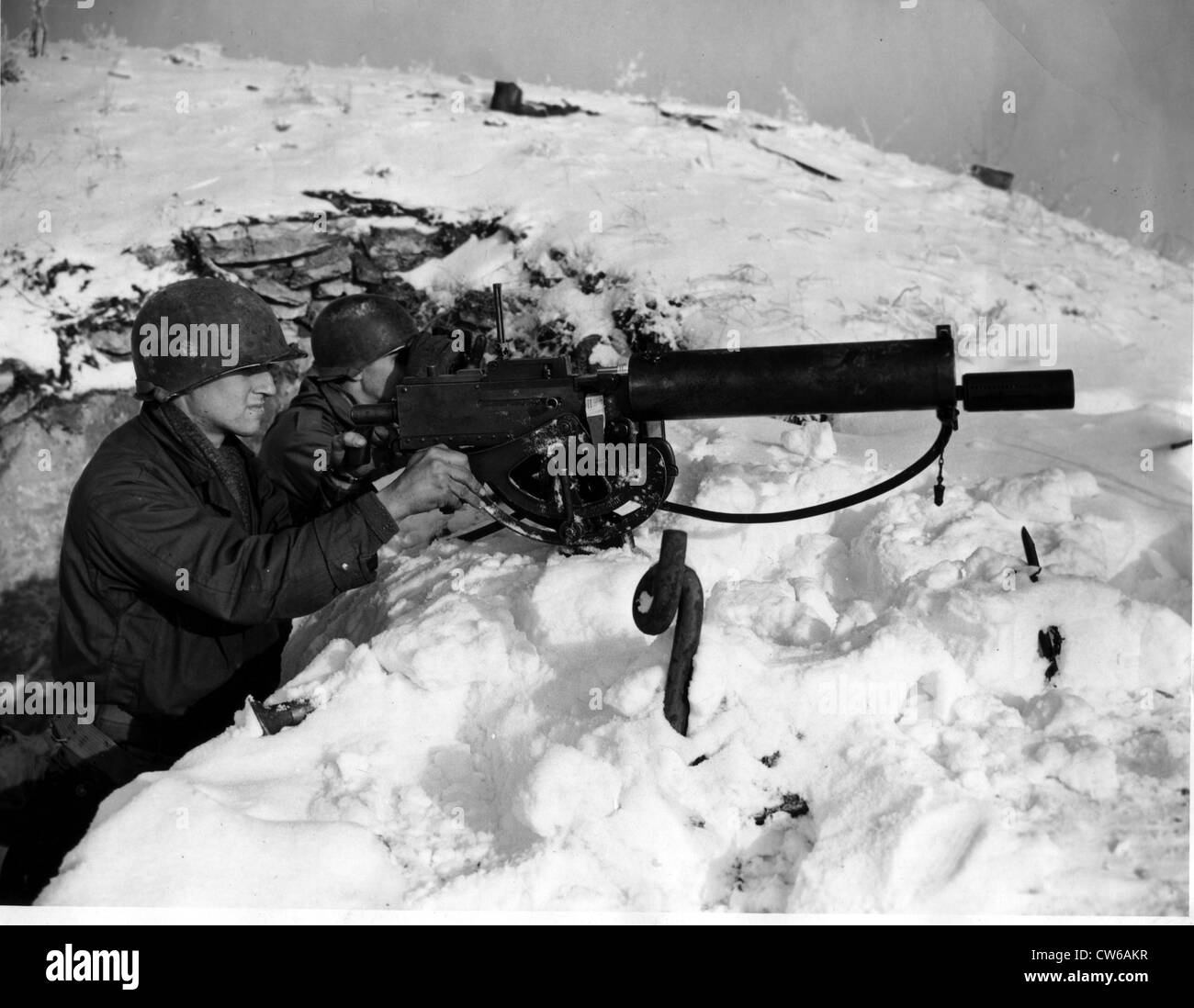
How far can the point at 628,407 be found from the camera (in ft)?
10.7

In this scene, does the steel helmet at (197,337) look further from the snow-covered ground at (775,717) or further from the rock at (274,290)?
the rock at (274,290)

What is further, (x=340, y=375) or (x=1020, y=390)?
(x=340, y=375)

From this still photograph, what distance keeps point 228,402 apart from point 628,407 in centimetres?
142

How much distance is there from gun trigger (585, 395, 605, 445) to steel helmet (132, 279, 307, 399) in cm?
120

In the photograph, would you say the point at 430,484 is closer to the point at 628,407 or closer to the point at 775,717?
the point at 628,407

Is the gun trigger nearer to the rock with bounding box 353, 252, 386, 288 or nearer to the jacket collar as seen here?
the jacket collar

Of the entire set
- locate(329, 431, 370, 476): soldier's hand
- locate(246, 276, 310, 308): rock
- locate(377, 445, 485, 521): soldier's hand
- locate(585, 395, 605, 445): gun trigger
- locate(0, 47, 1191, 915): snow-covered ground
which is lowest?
locate(0, 47, 1191, 915): snow-covered ground

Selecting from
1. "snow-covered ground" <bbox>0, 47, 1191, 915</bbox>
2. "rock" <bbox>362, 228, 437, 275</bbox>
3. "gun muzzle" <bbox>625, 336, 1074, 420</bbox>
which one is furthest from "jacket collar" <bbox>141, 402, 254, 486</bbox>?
"rock" <bbox>362, 228, 437, 275</bbox>

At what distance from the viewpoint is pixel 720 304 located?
5695 mm

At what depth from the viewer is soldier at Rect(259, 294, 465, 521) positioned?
4441 millimetres

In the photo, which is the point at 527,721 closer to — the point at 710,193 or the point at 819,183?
the point at 710,193

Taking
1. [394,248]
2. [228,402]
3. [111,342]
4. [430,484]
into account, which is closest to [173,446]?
[228,402]

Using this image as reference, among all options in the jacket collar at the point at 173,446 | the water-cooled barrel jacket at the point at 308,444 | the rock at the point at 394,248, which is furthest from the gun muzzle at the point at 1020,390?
the rock at the point at 394,248

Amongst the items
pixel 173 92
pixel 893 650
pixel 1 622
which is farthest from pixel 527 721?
pixel 173 92
